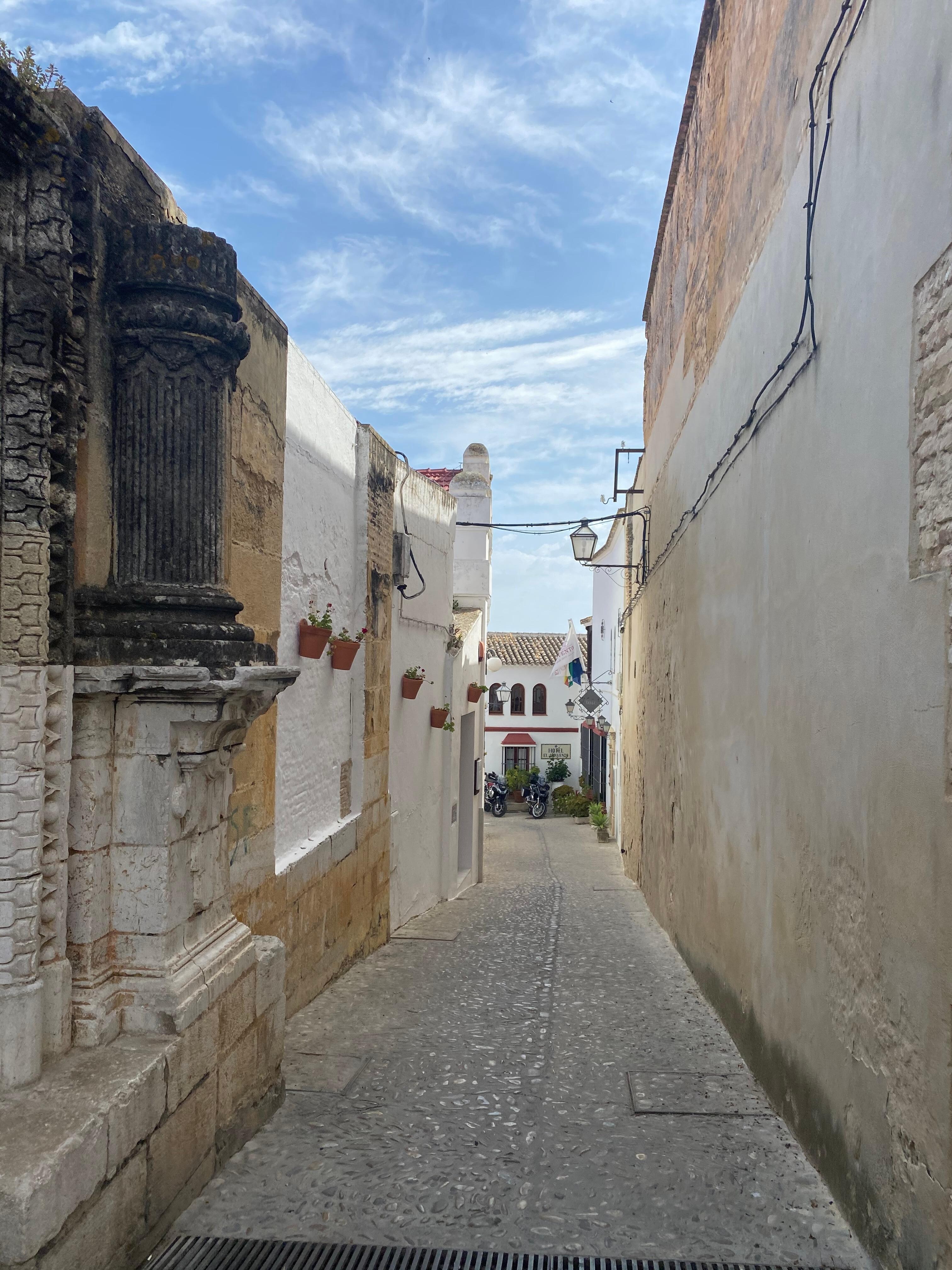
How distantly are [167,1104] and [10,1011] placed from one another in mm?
582

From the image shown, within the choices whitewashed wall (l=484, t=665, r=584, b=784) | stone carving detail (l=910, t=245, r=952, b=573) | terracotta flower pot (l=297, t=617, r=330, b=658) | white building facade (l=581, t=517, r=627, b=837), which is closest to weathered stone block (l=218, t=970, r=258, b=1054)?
terracotta flower pot (l=297, t=617, r=330, b=658)

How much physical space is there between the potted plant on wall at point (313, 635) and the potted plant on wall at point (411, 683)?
9.22 feet

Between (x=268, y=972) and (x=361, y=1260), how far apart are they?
1199 mm

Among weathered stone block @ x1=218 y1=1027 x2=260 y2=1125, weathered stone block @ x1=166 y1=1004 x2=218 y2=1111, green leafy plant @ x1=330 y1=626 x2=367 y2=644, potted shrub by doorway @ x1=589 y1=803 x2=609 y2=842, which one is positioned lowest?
potted shrub by doorway @ x1=589 y1=803 x2=609 y2=842

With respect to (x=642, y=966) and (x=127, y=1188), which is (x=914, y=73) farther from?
(x=642, y=966)

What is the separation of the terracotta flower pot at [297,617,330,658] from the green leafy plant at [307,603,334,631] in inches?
0.6

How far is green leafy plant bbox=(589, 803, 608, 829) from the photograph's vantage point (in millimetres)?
19953

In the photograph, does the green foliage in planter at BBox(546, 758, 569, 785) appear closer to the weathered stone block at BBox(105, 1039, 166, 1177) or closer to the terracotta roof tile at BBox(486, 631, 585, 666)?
the terracotta roof tile at BBox(486, 631, 585, 666)

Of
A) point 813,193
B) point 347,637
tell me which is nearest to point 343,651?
point 347,637

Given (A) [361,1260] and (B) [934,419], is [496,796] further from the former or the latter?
A: (B) [934,419]

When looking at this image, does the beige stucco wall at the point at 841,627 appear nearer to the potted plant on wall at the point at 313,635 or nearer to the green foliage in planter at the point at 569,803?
the potted plant on wall at the point at 313,635

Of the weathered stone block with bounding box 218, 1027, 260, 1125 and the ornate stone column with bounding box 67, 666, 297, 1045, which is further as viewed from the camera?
the weathered stone block with bounding box 218, 1027, 260, 1125

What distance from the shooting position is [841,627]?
3.28 meters

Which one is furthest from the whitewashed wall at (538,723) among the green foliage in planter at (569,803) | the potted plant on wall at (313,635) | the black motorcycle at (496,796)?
the potted plant on wall at (313,635)
